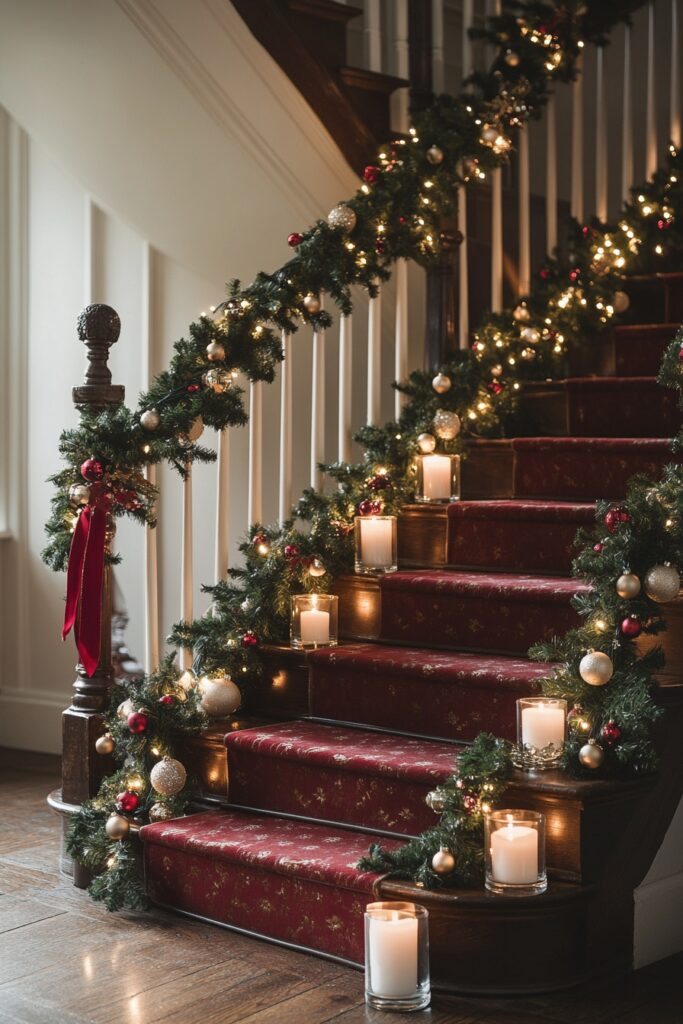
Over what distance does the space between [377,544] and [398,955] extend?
1333 millimetres

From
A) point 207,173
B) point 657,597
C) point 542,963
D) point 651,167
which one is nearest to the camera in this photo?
point 542,963

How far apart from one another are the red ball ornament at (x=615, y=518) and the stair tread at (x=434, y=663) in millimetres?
367

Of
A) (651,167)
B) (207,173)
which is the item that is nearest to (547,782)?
(207,173)

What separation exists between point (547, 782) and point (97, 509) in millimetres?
1300

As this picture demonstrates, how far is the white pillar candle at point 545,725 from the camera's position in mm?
2762

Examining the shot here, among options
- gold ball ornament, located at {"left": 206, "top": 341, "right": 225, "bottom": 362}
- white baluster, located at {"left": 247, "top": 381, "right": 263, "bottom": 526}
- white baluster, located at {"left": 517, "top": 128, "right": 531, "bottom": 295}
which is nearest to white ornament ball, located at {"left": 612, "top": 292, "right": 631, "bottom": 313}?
white baluster, located at {"left": 517, "top": 128, "right": 531, "bottom": 295}

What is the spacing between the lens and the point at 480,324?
434 cm

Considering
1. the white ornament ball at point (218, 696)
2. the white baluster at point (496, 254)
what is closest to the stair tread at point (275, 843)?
the white ornament ball at point (218, 696)

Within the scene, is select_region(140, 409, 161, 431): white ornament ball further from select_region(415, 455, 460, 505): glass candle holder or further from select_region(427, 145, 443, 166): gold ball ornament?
select_region(427, 145, 443, 166): gold ball ornament

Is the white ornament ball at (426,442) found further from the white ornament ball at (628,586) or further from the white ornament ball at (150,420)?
Result: the white ornament ball at (628,586)

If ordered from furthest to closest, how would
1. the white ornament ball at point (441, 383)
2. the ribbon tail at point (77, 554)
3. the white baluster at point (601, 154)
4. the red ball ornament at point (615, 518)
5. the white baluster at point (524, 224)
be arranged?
the white baluster at point (601, 154) < the white baluster at point (524, 224) < the white ornament ball at point (441, 383) < the ribbon tail at point (77, 554) < the red ball ornament at point (615, 518)

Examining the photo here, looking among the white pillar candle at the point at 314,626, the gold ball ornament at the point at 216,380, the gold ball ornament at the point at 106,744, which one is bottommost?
the gold ball ornament at the point at 106,744

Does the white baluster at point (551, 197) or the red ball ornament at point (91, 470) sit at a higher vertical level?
the white baluster at point (551, 197)

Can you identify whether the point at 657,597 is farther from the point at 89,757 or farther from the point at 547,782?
the point at 89,757
